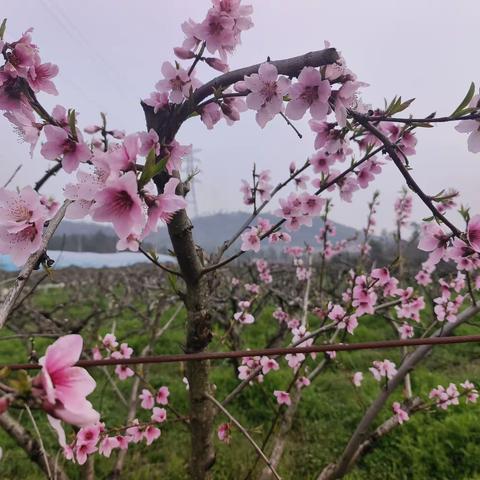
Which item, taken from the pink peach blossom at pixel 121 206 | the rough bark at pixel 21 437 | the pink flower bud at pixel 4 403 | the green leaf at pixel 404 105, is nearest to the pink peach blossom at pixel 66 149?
the pink peach blossom at pixel 121 206

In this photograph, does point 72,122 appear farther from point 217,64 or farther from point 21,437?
point 21,437

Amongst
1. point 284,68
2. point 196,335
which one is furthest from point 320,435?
Result: point 284,68

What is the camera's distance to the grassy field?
3529 millimetres

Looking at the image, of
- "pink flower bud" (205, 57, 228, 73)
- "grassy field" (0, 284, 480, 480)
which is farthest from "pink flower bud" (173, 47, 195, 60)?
"grassy field" (0, 284, 480, 480)

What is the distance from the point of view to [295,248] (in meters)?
6.57

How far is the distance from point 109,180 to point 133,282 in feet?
48.4

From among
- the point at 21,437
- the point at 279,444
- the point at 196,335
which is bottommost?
the point at 279,444

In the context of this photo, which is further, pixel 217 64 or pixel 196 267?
pixel 196 267

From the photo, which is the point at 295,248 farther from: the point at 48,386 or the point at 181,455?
the point at 48,386

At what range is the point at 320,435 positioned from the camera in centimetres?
427

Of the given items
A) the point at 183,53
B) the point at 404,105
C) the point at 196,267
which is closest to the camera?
the point at 404,105

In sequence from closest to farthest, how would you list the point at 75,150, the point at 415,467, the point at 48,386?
the point at 48,386 < the point at 75,150 < the point at 415,467

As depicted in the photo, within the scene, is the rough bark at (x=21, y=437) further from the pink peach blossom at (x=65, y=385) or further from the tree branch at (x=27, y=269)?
the pink peach blossom at (x=65, y=385)

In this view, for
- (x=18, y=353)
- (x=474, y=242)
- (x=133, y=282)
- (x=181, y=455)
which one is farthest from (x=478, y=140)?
(x=133, y=282)
